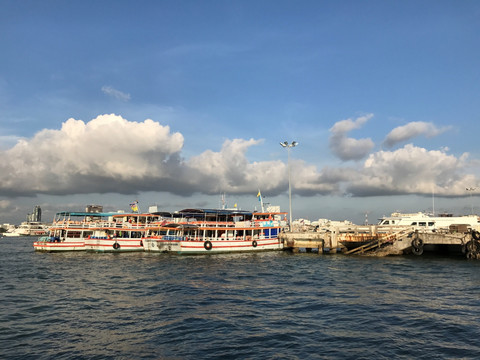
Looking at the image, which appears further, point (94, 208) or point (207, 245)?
point (94, 208)

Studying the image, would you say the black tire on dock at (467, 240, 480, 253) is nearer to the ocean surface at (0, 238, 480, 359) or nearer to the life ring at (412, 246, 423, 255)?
the life ring at (412, 246, 423, 255)

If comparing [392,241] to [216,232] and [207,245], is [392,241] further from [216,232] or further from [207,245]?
[207,245]

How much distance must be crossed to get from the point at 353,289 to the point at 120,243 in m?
41.2

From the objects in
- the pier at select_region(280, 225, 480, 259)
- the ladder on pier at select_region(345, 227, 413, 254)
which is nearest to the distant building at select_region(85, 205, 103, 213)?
the pier at select_region(280, 225, 480, 259)

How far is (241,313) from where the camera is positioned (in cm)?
2069

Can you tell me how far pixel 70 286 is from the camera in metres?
29.1

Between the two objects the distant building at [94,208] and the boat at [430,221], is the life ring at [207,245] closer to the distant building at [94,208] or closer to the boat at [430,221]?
the distant building at [94,208]

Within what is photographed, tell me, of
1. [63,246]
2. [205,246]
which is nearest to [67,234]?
[63,246]

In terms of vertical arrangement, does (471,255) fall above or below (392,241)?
below

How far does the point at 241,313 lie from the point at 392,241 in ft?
120

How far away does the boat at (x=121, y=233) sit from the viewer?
2219 inches

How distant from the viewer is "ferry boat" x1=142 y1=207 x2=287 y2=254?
53.1m

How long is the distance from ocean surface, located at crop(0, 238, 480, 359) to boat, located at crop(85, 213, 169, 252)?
17.9m

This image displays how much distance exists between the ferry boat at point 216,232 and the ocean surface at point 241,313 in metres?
14.7
